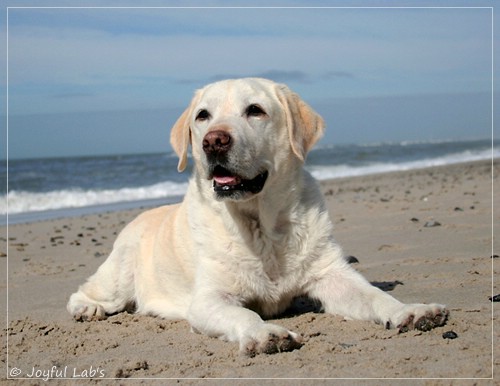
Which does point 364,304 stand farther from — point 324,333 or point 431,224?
point 431,224

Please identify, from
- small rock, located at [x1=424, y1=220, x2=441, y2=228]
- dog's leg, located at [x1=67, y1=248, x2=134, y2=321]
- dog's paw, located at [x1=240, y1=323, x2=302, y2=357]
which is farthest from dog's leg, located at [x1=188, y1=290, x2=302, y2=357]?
small rock, located at [x1=424, y1=220, x2=441, y2=228]

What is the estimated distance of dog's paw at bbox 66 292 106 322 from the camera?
18.3 ft

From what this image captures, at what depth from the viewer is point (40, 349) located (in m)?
4.56

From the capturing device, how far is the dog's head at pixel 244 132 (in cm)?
445

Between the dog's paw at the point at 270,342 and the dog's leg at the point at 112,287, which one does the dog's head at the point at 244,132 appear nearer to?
the dog's paw at the point at 270,342

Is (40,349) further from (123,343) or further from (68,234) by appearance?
(68,234)

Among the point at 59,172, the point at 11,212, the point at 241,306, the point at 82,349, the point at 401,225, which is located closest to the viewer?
the point at 82,349

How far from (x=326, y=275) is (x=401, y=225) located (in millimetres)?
4621

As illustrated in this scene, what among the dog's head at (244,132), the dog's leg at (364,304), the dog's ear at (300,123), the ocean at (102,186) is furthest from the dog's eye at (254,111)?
the ocean at (102,186)

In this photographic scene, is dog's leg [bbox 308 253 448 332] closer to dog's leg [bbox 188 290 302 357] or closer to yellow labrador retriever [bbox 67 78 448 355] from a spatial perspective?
yellow labrador retriever [bbox 67 78 448 355]

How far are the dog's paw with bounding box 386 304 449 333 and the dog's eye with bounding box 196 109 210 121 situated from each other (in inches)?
77.1

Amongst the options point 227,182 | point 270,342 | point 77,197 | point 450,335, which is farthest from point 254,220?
point 77,197

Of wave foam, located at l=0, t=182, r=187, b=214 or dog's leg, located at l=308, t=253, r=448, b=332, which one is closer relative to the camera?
dog's leg, located at l=308, t=253, r=448, b=332

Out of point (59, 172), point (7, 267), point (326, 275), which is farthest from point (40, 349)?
point (59, 172)
